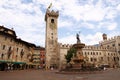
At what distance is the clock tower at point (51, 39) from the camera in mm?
79200

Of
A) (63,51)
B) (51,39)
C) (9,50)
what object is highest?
(51,39)

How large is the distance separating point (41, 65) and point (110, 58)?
37686 millimetres

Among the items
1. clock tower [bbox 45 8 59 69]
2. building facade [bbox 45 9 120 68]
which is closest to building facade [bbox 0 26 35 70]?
clock tower [bbox 45 8 59 69]

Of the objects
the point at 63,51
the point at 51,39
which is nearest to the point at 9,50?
the point at 63,51

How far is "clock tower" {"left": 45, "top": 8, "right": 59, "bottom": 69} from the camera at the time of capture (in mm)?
79200

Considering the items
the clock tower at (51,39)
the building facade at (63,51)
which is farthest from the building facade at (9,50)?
the building facade at (63,51)

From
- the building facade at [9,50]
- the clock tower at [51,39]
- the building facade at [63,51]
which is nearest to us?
the building facade at [9,50]

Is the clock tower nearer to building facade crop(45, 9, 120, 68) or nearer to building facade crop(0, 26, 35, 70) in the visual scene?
building facade crop(45, 9, 120, 68)

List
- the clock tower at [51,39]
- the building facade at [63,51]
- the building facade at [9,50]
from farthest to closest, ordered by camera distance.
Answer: the building facade at [63,51], the clock tower at [51,39], the building facade at [9,50]

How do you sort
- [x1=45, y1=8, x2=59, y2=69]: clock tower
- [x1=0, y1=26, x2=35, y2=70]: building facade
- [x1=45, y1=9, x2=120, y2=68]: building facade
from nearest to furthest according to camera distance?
[x1=0, y1=26, x2=35, y2=70]: building facade < [x1=45, y1=8, x2=59, y2=69]: clock tower < [x1=45, y1=9, x2=120, y2=68]: building facade

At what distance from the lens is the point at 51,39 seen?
273ft

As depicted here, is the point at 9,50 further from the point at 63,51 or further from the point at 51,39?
the point at 51,39

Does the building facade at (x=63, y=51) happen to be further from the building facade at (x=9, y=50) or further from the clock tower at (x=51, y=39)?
the building facade at (x=9, y=50)

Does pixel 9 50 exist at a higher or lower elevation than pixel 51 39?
lower
